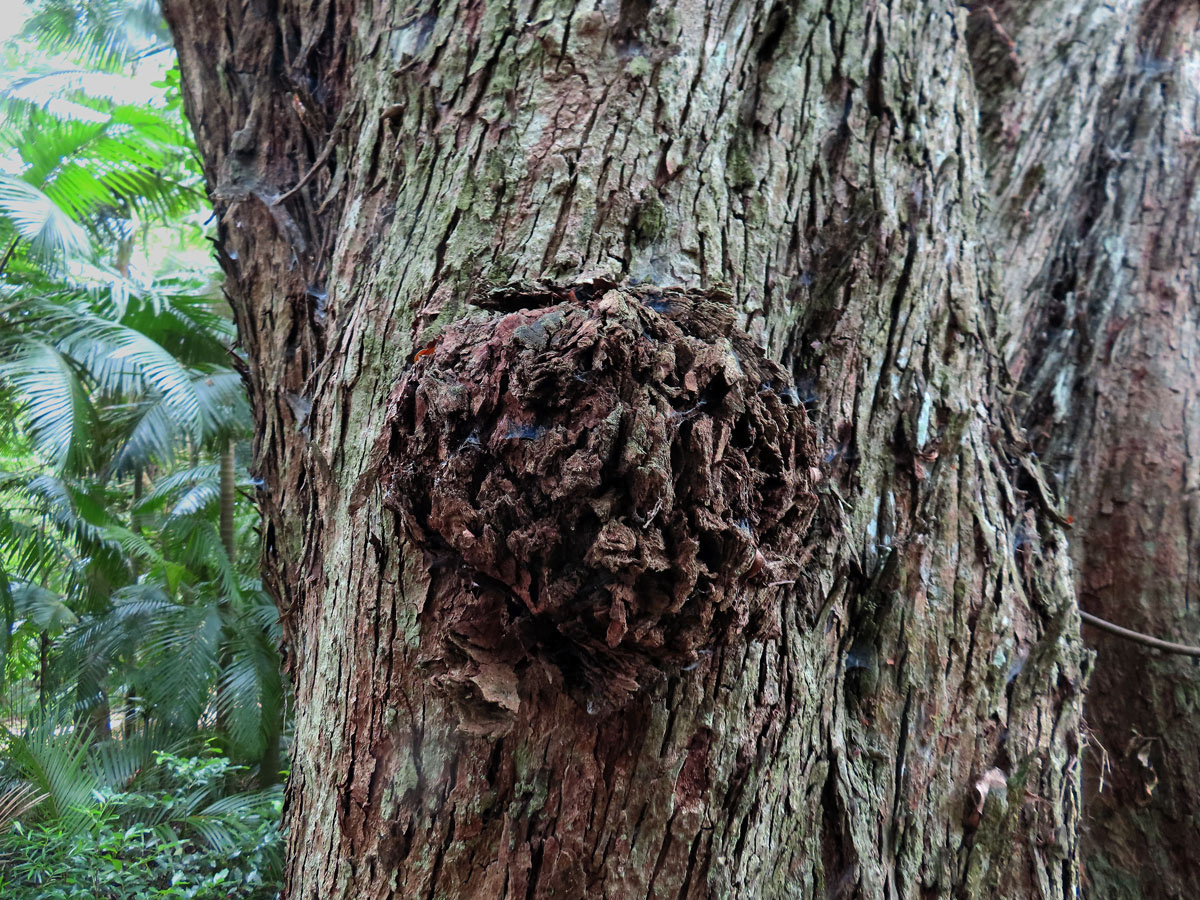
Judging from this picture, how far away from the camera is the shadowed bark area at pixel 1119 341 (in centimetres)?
191

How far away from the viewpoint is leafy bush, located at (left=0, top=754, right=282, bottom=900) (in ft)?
12.1

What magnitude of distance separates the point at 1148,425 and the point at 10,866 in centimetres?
554

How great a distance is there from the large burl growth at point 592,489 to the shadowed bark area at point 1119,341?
4.16 feet

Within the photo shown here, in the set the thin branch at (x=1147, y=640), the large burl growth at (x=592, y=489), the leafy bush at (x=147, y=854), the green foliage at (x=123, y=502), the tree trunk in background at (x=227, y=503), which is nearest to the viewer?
the large burl growth at (x=592, y=489)

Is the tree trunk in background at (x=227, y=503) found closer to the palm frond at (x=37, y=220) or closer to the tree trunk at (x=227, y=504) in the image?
the tree trunk at (x=227, y=504)

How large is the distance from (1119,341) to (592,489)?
207 centimetres

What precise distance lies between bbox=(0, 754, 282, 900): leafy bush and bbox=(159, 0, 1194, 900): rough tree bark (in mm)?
2755

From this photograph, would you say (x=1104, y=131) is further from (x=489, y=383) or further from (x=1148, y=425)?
(x=489, y=383)

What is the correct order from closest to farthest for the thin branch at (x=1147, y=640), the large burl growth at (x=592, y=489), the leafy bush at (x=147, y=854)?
1. the large burl growth at (x=592, y=489)
2. the thin branch at (x=1147, y=640)
3. the leafy bush at (x=147, y=854)

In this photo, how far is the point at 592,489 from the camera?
0.90m

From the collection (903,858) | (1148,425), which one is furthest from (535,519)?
(1148,425)

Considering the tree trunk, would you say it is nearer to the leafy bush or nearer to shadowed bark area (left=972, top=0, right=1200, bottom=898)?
the leafy bush

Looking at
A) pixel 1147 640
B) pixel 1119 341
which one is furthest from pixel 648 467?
pixel 1119 341

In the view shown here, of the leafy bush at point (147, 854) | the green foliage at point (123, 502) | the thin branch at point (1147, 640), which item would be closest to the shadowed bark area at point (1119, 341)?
the thin branch at point (1147, 640)
